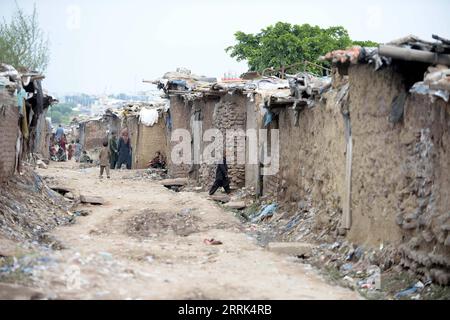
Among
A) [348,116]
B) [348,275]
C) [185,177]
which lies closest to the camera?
[348,275]

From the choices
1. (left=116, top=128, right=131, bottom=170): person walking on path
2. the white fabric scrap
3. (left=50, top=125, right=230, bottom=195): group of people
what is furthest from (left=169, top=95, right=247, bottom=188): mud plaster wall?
(left=116, top=128, right=131, bottom=170): person walking on path

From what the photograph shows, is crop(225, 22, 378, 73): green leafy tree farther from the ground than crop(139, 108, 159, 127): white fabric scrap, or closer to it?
farther from the ground

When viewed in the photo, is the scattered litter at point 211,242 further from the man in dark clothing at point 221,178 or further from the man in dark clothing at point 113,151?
the man in dark clothing at point 113,151

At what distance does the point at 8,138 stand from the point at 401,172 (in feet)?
21.8

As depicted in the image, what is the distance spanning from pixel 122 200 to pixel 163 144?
956cm

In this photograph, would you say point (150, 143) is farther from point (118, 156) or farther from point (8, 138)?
point (8, 138)

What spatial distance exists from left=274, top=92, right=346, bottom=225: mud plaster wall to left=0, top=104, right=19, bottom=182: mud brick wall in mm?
4690

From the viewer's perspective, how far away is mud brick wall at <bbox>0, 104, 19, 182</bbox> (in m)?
10.2

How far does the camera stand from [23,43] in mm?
20219
